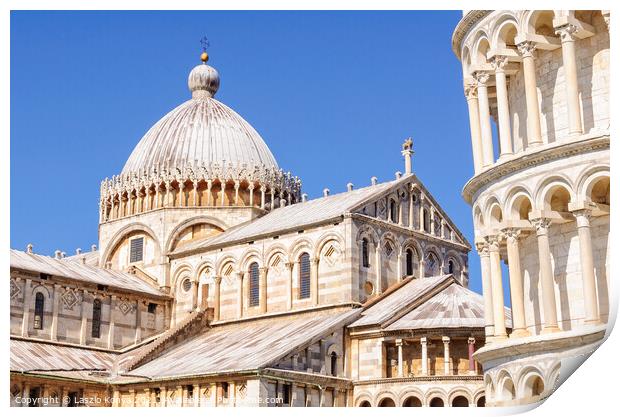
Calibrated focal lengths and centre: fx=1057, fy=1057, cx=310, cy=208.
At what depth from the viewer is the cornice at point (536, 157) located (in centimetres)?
2173

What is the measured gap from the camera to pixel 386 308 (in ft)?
129

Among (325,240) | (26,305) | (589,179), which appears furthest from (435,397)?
(26,305)

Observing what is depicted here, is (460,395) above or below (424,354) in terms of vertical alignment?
below

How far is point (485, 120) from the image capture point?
2447cm

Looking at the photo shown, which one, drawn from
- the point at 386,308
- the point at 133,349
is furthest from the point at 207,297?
the point at 386,308

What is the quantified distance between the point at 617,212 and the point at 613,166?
98 cm

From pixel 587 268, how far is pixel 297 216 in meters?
23.8

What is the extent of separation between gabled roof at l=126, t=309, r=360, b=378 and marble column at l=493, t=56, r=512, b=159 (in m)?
13.9

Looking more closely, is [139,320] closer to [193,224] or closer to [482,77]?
[193,224]

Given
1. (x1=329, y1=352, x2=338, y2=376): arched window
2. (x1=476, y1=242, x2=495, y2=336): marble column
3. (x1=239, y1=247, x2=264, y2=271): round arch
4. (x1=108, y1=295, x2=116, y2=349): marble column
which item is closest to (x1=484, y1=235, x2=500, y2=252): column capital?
(x1=476, y1=242, x2=495, y2=336): marble column

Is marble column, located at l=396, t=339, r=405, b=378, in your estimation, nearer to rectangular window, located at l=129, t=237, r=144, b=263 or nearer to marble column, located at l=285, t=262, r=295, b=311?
marble column, located at l=285, t=262, r=295, b=311

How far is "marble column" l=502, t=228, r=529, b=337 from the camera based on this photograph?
896 inches

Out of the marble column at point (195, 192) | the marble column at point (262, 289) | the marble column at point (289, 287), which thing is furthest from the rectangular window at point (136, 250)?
the marble column at point (289, 287)

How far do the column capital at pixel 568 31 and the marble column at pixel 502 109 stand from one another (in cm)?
172
